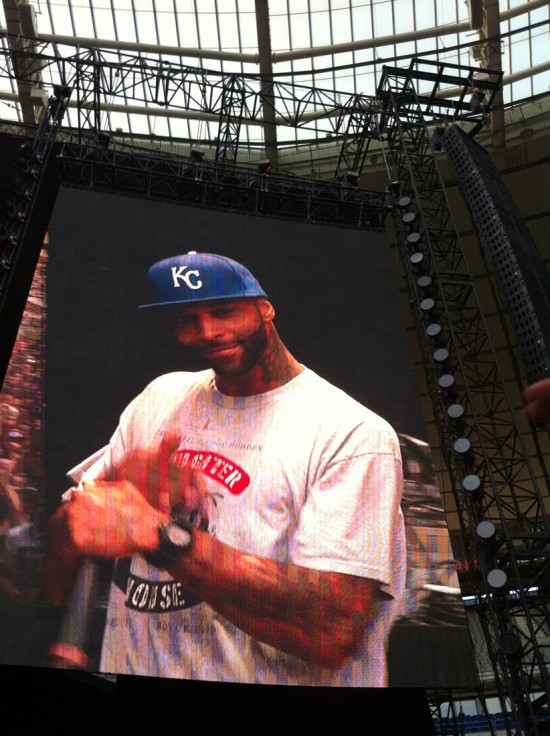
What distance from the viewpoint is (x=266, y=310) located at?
1738 centimetres

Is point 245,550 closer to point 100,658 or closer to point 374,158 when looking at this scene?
point 100,658

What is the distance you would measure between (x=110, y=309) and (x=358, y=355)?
16.0ft

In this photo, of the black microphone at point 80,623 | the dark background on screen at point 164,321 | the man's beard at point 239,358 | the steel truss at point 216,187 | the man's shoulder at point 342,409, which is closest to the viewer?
the black microphone at point 80,623

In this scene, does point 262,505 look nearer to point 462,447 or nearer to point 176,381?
point 176,381

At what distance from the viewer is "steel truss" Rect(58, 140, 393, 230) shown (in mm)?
19547

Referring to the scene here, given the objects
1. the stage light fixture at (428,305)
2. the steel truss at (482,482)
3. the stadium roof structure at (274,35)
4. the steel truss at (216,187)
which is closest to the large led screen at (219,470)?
the stage light fixture at (428,305)

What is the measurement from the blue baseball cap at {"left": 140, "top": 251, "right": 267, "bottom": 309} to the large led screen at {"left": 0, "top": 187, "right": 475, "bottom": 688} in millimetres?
54

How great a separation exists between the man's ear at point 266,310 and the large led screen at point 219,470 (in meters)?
0.07

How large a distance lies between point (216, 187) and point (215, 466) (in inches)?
317

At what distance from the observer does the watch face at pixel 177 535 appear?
13703 mm

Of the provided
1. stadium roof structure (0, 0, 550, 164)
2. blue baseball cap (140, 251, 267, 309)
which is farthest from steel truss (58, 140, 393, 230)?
stadium roof structure (0, 0, 550, 164)

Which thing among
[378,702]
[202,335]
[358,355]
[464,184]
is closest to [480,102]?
[464,184]

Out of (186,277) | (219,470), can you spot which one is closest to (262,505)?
(219,470)

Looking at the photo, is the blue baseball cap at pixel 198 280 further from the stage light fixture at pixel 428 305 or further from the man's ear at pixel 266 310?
the stage light fixture at pixel 428 305
